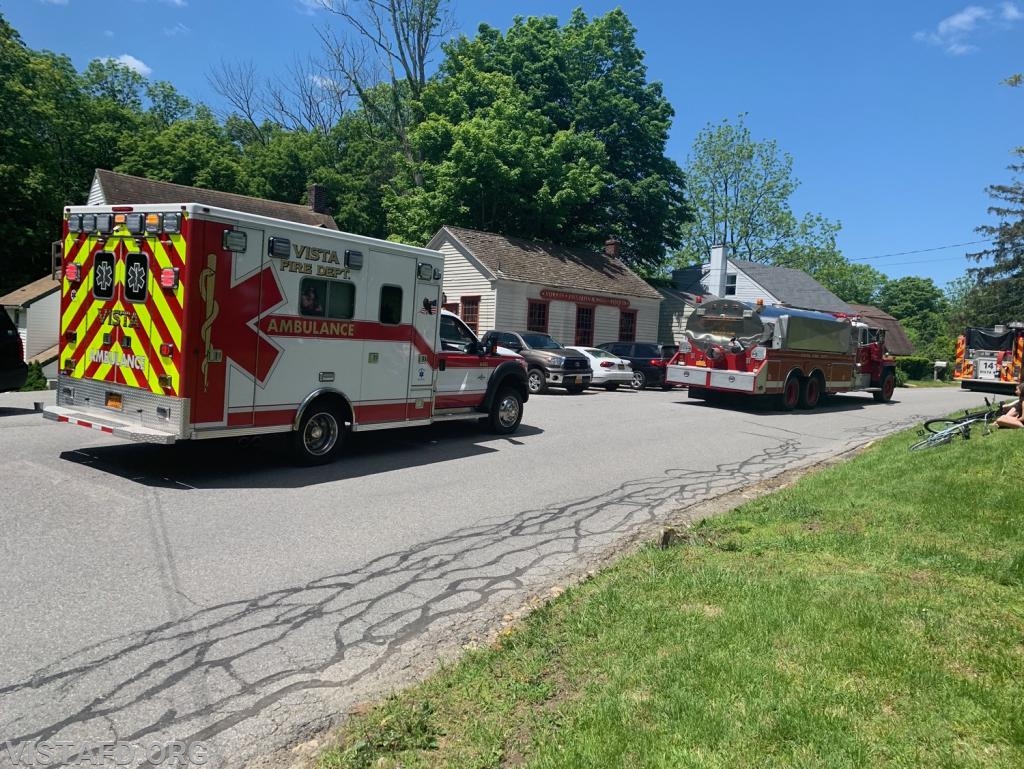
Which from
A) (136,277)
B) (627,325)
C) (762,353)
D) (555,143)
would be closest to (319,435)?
(136,277)

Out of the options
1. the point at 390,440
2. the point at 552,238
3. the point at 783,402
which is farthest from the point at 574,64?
the point at 390,440

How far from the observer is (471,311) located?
91.6 ft

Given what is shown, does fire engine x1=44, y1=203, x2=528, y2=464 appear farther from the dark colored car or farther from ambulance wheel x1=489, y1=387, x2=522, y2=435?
the dark colored car

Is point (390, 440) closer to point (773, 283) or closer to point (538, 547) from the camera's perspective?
point (538, 547)

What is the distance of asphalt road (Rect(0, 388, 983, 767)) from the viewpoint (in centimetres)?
362

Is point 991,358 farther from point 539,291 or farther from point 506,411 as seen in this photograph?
point 506,411

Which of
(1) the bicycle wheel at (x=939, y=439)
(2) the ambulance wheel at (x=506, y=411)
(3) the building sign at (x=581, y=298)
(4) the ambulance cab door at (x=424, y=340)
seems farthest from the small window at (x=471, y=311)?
(1) the bicycle wheel at (x=939, y=439)

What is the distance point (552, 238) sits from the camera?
37.4 metres

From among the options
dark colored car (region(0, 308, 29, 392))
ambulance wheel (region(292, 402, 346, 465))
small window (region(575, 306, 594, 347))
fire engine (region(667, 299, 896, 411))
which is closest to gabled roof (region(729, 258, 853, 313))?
small window (region(575, 306, 594, 347))

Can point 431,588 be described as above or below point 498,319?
below

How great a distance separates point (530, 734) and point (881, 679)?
65.4 inches

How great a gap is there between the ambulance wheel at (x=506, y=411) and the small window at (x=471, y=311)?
15066mm

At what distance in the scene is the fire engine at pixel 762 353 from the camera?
17.4 metres

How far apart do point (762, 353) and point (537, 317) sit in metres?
12.2
